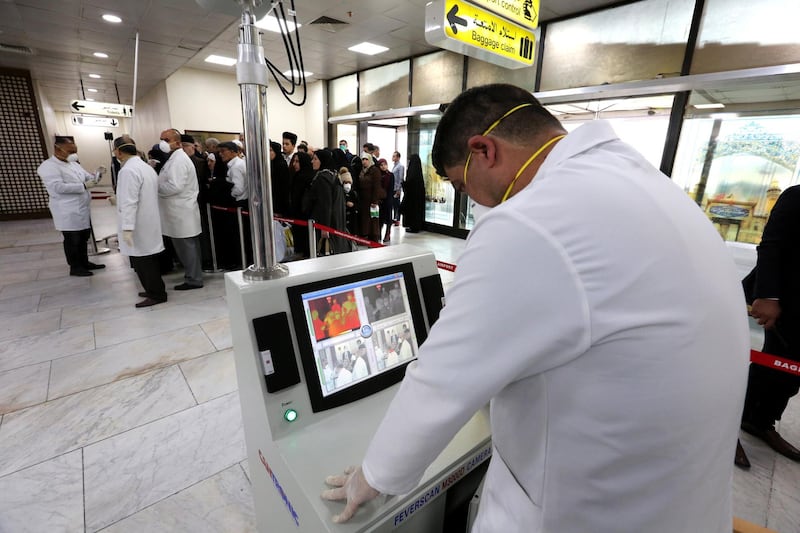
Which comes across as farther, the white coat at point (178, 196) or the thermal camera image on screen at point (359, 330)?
the white coat at point (178, 196)

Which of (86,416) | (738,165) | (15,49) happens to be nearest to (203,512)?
(86,416)

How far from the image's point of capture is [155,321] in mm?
3635

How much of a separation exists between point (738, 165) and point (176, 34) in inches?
318

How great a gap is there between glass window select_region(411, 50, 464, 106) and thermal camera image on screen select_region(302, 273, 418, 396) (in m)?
6.15

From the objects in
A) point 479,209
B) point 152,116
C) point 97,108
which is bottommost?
point 479,209

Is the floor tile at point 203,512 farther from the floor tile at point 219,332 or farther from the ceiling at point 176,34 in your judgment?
the ceiling at point 176,34

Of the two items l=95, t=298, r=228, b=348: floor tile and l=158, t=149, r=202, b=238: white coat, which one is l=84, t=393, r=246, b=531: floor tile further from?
l=158, t=149, r=202, b=238: white coat

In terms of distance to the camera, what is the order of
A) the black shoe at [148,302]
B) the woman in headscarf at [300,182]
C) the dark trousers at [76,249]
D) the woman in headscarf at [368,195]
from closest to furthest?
the black shoe at [148,302]
the dark trousers at [76,249]
the woman in headscarf at [300,182]
the woman in headscarf at [368,195]

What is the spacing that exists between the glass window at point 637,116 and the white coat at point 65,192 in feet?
20.5

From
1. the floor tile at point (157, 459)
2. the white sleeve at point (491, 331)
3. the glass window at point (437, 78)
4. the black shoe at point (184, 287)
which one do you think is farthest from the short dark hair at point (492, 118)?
the glass window at point (437, 78)

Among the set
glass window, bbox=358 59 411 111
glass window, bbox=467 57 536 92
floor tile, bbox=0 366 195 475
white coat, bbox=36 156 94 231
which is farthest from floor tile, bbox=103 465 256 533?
glass window, bbox=358 59 411 111

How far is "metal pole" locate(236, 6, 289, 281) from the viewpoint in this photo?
1.12 meters

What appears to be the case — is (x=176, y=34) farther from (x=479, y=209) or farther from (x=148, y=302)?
(x=479, y=209)

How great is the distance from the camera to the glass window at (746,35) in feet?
11.9
